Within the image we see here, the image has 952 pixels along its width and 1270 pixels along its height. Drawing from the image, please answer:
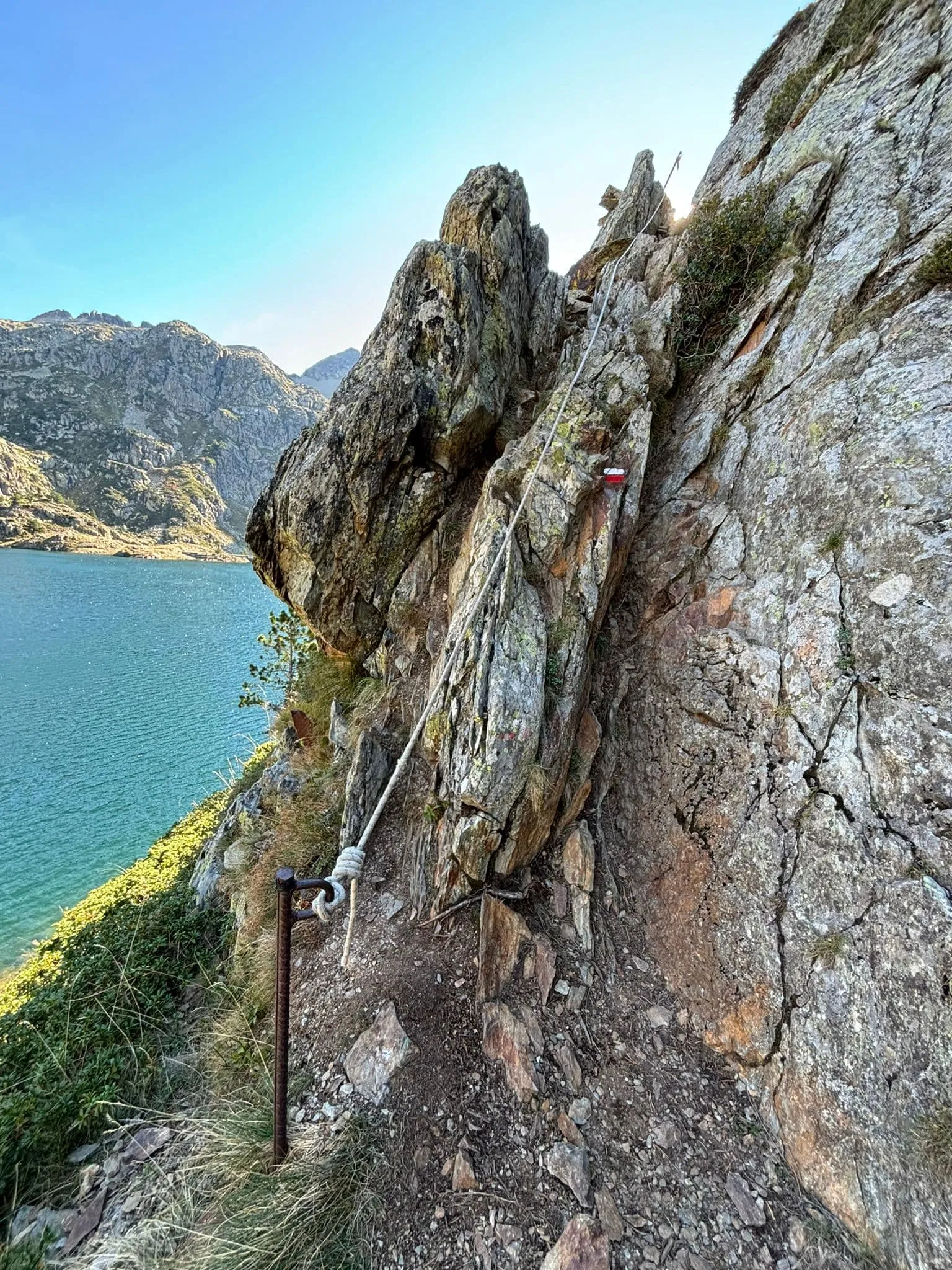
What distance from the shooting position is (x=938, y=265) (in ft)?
16.1

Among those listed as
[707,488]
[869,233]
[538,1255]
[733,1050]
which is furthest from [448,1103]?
[869,233]

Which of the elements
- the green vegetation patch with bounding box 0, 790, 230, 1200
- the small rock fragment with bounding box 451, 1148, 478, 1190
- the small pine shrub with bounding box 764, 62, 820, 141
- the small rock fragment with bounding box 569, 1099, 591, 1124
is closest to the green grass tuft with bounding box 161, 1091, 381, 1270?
the small rock fragment with bounding box 451, 1148, 478, 1190

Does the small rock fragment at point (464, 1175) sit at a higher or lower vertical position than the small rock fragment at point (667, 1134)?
lower

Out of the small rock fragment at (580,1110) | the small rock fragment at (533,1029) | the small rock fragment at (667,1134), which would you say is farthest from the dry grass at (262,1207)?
the small rock fragment at (667,1134)

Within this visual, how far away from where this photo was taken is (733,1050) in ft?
13.8

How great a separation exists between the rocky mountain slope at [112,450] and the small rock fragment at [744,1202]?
95229 mm

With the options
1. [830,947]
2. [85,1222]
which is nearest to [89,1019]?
[85,1222]

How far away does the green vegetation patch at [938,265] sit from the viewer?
4.85m

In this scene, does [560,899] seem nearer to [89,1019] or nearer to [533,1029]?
[533,1029]

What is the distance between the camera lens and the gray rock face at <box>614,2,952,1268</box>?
3.51 metres

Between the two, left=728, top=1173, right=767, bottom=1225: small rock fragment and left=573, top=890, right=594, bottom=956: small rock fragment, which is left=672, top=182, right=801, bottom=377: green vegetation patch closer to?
left=573, top=890, right=594, bottom=956: small rock fragment

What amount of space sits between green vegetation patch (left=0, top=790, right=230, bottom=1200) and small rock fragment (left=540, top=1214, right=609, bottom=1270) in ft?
14.9

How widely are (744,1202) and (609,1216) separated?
104 cm

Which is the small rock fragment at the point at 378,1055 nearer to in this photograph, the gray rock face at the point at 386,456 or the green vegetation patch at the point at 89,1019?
the green vegetation patch at the point at 89,1019
